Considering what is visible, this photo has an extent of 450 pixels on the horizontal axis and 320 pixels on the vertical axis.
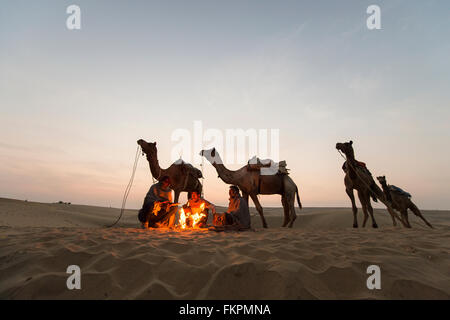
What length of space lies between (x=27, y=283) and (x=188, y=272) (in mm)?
1479

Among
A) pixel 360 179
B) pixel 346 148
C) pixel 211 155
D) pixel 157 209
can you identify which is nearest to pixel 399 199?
pixel 360 179

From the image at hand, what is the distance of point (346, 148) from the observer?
826cm

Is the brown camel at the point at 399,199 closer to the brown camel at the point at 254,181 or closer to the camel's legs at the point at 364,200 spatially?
the camel's legs at the point at 364,200

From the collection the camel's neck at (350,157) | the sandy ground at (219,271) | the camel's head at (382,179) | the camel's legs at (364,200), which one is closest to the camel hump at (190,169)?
the camel's neck at (350,157)

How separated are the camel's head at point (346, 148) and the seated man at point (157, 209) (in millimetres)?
6077

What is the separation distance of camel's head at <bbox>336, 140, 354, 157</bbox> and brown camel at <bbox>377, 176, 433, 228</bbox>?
6.53 ft

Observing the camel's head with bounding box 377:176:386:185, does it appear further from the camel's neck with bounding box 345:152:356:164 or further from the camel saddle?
the camel saddle

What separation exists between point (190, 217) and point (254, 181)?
2.84 metres

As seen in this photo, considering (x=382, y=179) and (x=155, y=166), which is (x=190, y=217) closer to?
(x=155, y=166)

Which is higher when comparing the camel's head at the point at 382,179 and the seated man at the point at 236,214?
the camel's head at the point at 382,179

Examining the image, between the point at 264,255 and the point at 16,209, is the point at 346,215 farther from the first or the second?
the point at 16,209

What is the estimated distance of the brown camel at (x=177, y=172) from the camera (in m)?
8.51

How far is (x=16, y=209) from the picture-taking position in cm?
1497
